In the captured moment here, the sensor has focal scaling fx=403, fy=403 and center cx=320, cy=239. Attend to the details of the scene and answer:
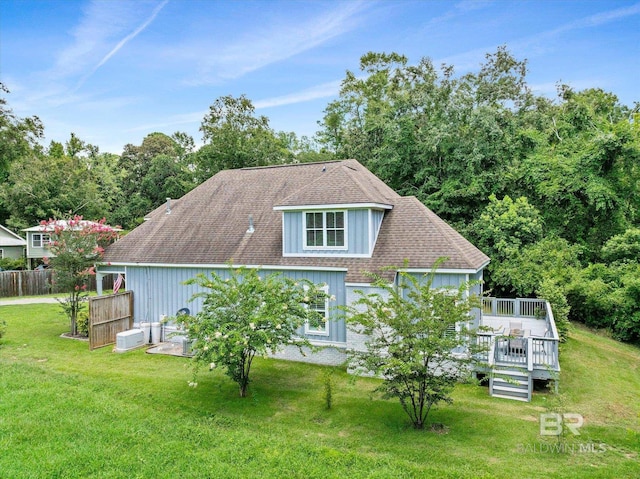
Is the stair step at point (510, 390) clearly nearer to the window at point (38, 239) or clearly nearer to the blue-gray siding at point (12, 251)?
the window at point (38, 239)

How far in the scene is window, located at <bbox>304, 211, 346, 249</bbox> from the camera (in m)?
14.0

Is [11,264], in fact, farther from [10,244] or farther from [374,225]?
[374,225]

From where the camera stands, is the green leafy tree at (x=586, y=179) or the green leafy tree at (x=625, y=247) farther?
the green leafy tree at (x=586, y=179)

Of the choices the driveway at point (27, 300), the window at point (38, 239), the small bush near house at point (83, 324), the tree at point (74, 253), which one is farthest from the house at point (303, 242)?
the window at point (38, 239)

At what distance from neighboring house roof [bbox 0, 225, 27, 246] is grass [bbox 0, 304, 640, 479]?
2717cm

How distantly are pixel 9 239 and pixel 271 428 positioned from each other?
37965 mm

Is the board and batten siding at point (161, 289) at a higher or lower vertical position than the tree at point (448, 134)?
lower

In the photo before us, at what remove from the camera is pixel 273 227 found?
16.2 metres

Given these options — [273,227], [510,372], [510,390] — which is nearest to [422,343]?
[510,390]

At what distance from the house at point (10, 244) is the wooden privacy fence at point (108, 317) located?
25.7m

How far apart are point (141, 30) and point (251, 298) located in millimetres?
15090

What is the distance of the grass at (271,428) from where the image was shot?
733cm

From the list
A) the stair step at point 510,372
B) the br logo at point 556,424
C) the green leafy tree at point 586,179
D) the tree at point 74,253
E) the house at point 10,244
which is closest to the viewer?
the br logo at point 556,424

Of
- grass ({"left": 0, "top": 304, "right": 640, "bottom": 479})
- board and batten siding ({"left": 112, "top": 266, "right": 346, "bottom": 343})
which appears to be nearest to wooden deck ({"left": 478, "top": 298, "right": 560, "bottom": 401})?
grass ({"left": 0, "top": 304, "right": 640, "bottom": 479})
